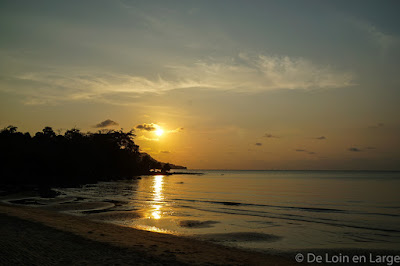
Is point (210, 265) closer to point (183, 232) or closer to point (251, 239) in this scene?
point (251, 239)

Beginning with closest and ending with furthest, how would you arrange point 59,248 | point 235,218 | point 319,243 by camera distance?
point 59,248 → point 319,243 → point 235,218

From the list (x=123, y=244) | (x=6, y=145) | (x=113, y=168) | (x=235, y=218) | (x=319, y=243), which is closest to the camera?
(x=123, y=244)

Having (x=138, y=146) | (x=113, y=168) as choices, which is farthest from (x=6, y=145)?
(x=138, y=146)

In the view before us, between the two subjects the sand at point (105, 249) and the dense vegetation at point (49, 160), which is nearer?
the sand at point (105, 249)

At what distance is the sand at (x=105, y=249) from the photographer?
37.8ft

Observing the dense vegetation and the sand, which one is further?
the dense vegetation

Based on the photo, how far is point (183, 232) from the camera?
67.9ft

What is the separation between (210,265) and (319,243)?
9436 mm

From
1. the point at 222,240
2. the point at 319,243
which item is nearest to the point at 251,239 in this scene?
the point at 222,240

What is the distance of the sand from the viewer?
→ 1151cm

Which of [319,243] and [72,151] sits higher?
[72,151]

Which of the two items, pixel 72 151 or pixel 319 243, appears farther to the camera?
pixel 72 151

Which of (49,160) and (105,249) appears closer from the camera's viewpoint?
(105,249)

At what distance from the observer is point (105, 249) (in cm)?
1336
